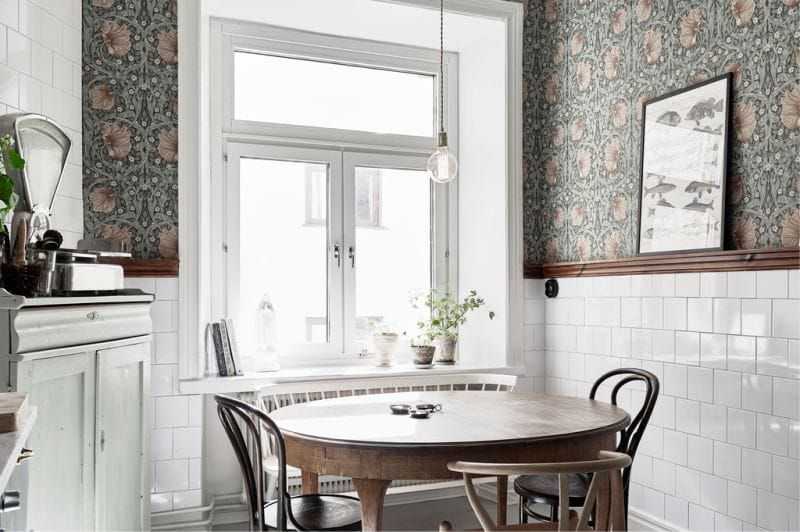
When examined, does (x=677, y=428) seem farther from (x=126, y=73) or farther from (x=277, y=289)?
(x=126, y=73)

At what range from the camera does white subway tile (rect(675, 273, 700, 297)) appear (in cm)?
301

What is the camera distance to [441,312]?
14.1 ft

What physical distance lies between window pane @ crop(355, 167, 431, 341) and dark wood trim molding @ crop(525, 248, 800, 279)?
2.79 ft

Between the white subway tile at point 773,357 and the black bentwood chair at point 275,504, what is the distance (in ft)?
5.43

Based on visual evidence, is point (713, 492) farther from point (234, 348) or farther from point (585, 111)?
point (234, 348)

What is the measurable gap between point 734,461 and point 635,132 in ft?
5.28

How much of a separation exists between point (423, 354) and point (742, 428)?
1.75m

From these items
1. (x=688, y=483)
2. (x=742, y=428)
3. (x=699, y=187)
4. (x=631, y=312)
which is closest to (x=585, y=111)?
(x=699, y=187)

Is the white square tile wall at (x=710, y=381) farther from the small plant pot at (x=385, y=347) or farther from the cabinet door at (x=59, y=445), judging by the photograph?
the cabinet door at (x=59, y=445)

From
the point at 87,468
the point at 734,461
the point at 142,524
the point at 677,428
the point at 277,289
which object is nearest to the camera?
the point at 87,468

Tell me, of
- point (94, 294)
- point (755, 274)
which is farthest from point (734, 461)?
point (94, 294)

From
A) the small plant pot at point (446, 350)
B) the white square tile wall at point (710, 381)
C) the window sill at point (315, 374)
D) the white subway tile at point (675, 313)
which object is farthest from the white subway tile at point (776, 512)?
the small plant pot at point (446, 350)

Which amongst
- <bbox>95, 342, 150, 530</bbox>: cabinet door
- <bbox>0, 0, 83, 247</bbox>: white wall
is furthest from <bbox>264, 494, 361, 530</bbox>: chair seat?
<bbox>0, 0, 83, 247</bbox>: white wall

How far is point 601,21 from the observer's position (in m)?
3.72
